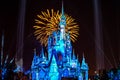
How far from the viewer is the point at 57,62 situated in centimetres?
10638

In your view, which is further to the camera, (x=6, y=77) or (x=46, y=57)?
(x=46, y=57)

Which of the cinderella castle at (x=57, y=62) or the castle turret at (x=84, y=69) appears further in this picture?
the castle turret at (x=84, y=69)

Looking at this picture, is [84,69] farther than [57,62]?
Yes

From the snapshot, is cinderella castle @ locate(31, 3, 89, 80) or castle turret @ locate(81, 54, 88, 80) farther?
castle turret @ locate(81, 54, 88, 80)

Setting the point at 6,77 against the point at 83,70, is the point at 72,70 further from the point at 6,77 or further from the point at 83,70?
the point at 6,77

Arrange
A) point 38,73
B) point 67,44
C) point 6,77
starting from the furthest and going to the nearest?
point 67,44
point 38,73
point 6,77

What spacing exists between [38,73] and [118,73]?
4776 centimetres

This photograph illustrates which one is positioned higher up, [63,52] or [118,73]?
[63,52]

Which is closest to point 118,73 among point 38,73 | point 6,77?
point 6,77

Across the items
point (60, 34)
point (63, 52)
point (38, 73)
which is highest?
point (60, 34)

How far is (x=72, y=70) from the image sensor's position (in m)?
111

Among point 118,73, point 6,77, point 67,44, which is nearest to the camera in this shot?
point 6,77

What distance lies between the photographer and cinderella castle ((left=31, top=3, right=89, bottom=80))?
104188 millimetres

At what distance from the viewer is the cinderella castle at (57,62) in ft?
342
